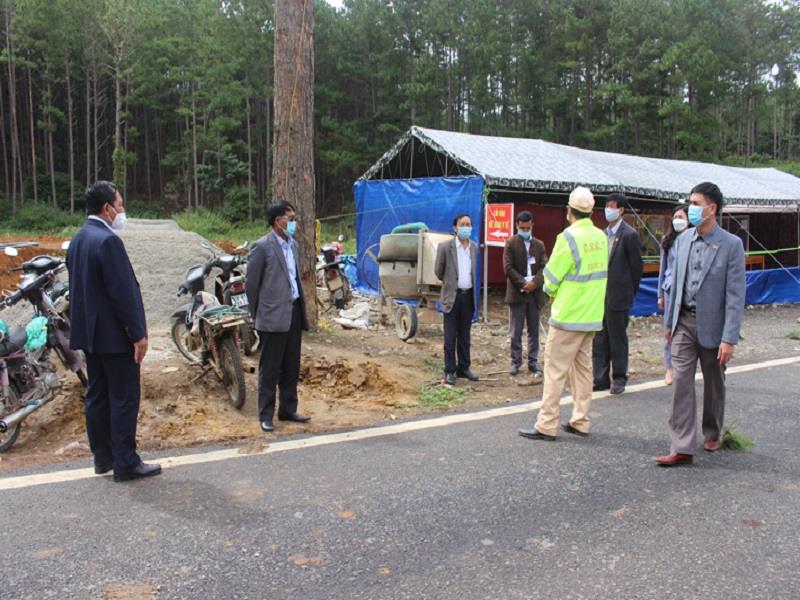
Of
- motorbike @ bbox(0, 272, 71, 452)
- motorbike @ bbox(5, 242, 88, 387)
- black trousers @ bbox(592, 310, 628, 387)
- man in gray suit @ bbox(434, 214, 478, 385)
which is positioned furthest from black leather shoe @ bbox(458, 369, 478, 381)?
motorbike @ bbox(0, 272, 71, 452)

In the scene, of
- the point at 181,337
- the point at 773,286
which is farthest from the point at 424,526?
the point at 773,286

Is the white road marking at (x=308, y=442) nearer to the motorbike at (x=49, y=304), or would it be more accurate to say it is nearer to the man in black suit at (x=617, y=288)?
the man in black suit at (x=617, y=288)

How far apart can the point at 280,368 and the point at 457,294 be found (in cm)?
238

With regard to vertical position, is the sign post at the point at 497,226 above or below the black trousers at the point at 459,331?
above

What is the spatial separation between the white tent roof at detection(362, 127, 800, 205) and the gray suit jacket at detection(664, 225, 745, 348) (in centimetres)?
747

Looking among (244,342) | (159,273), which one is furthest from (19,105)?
(244,342)

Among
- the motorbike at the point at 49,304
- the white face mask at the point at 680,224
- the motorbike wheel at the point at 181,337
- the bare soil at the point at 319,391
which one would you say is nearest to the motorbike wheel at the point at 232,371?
the bare soil at the point at 319,391

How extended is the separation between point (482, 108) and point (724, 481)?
43967mm

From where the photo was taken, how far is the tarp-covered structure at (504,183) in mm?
12094

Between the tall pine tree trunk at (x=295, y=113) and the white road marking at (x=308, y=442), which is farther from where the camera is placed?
the tall pine tree trunk at (x=295, y=113)

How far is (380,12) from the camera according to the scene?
44.7m

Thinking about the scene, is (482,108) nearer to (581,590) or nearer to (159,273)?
(159,273)

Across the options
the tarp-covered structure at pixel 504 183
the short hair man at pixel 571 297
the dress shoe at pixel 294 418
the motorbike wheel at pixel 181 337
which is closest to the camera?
the short hair man at pixel 571 297

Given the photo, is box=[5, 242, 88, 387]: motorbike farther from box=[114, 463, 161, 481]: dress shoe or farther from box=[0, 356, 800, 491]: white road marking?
box=[114, 463, 161, 481]: dress shoe
